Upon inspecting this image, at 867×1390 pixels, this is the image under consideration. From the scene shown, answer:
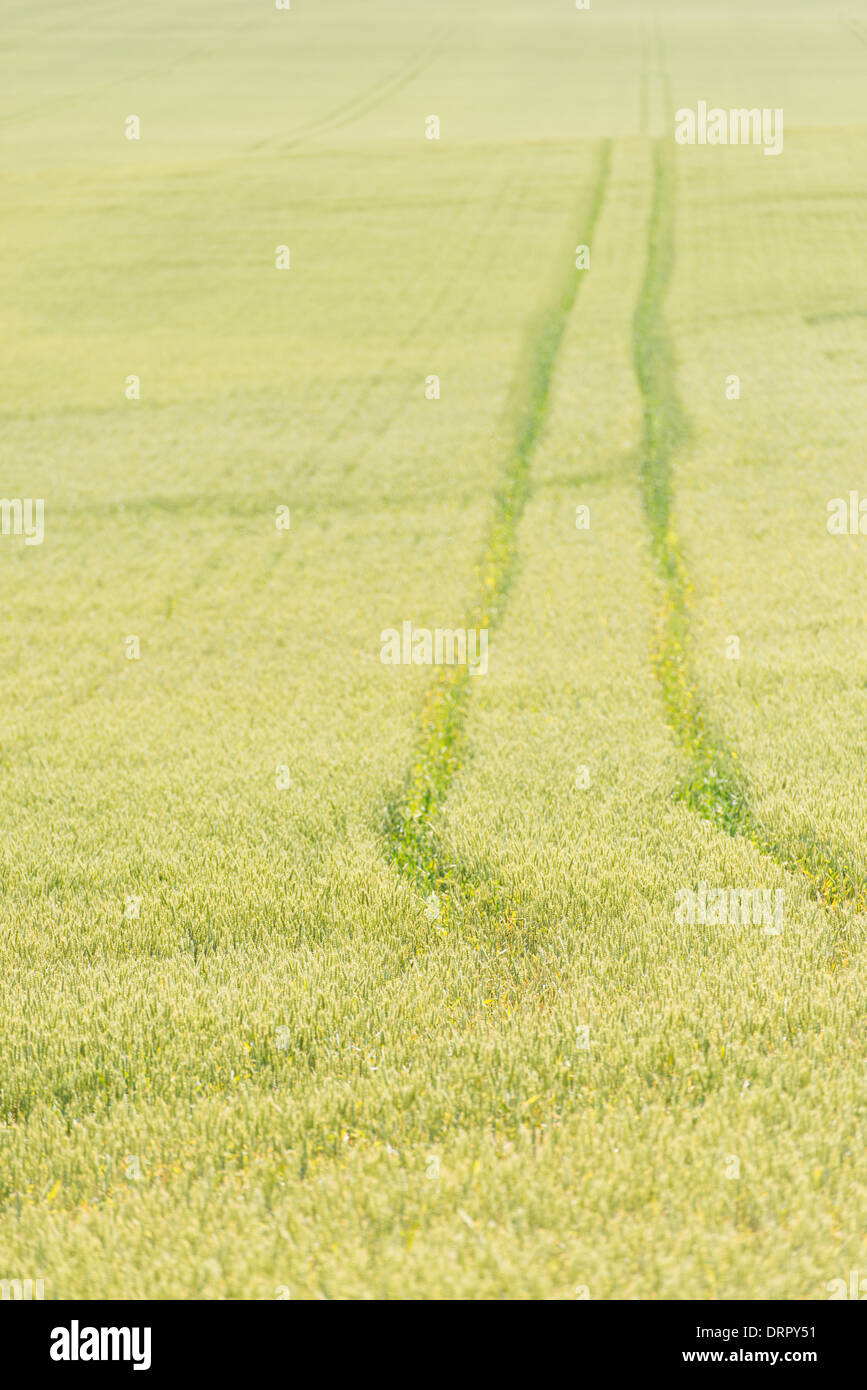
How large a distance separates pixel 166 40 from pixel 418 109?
133 ft

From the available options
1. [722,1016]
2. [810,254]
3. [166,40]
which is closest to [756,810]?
[722,1016]

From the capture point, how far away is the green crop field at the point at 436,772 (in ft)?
15.9

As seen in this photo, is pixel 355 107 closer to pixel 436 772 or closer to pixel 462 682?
pixel 462 682

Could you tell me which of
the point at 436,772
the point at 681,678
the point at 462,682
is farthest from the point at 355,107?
the point at 436,772

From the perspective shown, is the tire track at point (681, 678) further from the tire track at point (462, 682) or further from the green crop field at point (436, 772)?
the tire track at point (462, 682)

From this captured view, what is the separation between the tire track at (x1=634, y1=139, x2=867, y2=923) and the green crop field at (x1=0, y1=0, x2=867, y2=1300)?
0.07 metres

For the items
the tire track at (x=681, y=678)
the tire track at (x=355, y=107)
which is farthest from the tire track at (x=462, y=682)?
the tire track at (x=355, y=107)

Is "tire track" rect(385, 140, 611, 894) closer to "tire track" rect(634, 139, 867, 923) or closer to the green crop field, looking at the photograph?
the green crop field

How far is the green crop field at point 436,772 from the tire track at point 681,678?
0.07 metres

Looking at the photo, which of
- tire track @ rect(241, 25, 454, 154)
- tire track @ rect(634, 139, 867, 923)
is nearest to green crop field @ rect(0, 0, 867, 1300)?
tire track @ rect(634, 139, 867, 923)

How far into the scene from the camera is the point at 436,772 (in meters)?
10.5

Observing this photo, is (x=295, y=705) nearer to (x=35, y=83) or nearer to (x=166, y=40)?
(x=35, y=83)

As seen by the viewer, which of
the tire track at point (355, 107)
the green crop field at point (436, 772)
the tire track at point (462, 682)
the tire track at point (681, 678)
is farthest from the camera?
the tire track at point (355, 107)

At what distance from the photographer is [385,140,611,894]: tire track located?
8672 millimetres
